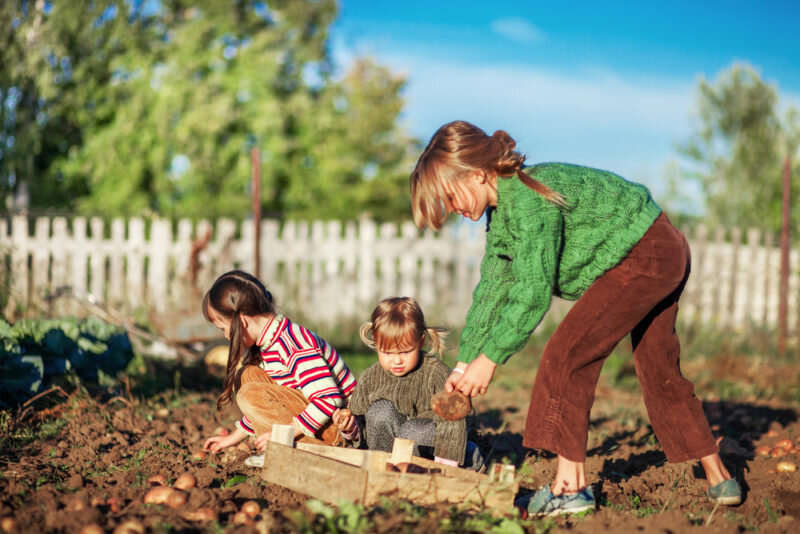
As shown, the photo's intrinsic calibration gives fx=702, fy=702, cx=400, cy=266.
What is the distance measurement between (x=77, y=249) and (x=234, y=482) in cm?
715

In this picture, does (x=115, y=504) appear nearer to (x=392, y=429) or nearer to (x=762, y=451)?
(x=392, y=429)

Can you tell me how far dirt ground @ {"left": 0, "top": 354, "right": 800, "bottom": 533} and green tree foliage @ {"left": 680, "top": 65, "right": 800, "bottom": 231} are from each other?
15373 millimetres

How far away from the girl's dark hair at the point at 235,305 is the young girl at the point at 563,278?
1.01 m

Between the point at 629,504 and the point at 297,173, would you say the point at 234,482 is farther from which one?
the point at 297,173

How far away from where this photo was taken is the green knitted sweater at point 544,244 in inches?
90.9

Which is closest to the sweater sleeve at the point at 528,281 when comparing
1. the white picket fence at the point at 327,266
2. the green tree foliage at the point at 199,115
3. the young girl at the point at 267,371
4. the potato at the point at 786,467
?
the young girl at the point at 267,371

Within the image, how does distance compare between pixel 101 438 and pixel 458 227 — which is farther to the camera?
pixel 458 227

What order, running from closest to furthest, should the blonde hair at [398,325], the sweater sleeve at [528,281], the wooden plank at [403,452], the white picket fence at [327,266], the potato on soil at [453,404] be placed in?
the sweater sleeve at [528,281] < the potato on soil at [453,404] < the wooden plank at [403,452] < the blonde hair at [398,325] < the white picket fence at [327,266]

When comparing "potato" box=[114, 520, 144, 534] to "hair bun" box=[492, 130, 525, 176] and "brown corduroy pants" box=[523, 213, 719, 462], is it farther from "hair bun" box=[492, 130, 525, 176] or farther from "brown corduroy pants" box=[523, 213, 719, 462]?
"hair bun" box=[492, 130, 525, 176]

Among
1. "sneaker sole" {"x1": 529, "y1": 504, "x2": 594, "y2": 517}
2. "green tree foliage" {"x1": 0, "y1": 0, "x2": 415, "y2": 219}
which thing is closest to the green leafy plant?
"sneaker sole" {"x1": 529, "y1": 504, "x2": 594, "y2": 517}

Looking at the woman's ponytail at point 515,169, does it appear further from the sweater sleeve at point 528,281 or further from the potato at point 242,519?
the potato at point 242,519

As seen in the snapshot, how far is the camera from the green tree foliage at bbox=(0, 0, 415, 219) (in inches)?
→ 570

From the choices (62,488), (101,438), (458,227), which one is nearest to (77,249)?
(458,227)

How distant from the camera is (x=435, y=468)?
2.74 metres
